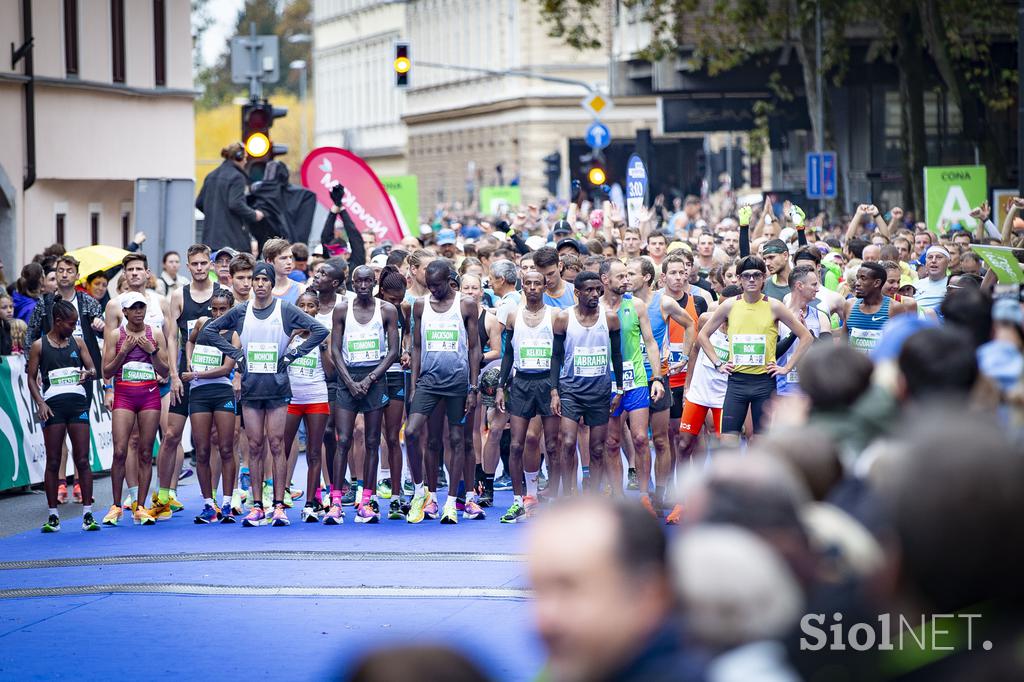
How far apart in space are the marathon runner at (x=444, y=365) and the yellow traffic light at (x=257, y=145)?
5358mm

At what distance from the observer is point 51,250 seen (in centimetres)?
1781

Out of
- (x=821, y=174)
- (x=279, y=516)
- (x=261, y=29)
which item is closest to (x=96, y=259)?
(x=279, y=516)

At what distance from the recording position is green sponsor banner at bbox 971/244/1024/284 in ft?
36.6

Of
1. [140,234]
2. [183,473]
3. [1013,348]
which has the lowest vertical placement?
[183,473]

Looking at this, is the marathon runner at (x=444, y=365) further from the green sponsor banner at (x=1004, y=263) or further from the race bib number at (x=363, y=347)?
the green sponsor banner at (x=1004, y=263)

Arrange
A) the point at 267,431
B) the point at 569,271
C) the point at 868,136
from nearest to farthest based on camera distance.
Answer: the point at 267,431
the point at 569,271
the point at 868,136

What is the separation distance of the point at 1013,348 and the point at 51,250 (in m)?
13.3

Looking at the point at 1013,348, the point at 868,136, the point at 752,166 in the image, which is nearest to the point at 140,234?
the point at 1013,348

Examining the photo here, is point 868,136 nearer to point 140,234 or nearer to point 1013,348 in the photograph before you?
point 140,234

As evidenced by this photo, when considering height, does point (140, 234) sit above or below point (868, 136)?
below

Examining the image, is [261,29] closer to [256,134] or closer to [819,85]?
[819,85]

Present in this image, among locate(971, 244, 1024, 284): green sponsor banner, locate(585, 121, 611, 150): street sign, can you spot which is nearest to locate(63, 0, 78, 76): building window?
locate(585, 121, 611, 150): street sign

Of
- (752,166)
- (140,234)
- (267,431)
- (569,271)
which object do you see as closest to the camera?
(267,431)

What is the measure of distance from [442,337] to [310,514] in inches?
69.1
